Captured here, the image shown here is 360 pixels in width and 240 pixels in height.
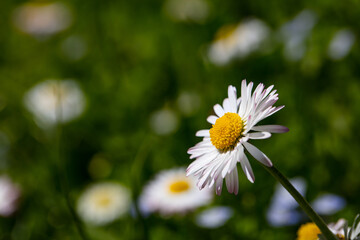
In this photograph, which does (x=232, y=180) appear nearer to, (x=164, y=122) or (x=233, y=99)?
(x=233, y=99)

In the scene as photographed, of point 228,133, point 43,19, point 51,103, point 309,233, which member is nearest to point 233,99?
point 228,133

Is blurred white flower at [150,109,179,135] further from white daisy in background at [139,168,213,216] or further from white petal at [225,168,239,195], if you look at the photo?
white petal at [225,168,239,195]

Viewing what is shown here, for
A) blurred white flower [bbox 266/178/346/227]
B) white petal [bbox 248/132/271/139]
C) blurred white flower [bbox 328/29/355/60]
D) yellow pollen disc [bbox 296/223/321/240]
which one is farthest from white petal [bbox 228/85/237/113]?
blurred white flower [bbox 328/29/355/60]

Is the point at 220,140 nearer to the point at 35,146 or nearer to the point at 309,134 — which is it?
the point at 309,134

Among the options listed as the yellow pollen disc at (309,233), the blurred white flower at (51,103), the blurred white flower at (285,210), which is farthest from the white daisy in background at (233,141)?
the blurred white flower at (51,103)

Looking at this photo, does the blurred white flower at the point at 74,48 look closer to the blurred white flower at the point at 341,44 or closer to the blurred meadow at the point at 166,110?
the blurred meadow at the point at 166,110

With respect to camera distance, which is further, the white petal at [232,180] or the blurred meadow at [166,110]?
the blurred meadow at [166,110]
